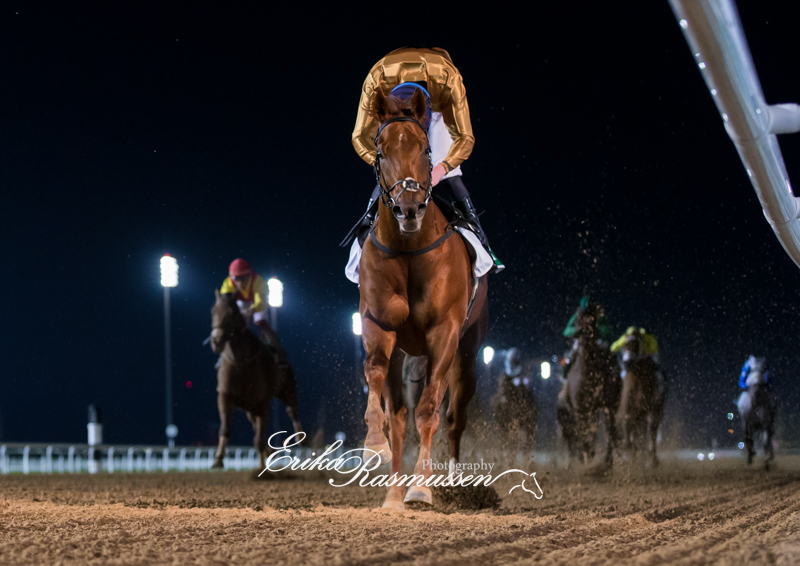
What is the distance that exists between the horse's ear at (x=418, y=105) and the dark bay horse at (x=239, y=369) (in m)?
7.10

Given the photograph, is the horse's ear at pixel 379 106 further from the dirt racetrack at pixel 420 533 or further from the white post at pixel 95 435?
the white post at pixel 95 435

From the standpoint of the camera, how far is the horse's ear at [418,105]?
533cm

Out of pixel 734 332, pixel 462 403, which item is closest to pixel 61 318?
pixel 734 332

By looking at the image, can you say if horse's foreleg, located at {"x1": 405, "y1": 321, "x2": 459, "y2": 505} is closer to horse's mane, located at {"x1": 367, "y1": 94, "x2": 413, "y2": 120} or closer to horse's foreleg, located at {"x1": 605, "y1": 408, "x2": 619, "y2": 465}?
horse's mane, located at {"x1": 367, "y1": 94, "x2": 413, "y2": 120}

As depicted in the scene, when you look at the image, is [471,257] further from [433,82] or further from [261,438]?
[261,438]

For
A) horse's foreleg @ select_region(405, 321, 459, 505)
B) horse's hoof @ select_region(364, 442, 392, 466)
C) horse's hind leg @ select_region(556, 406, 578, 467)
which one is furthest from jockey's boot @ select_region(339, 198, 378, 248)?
horse's hind leg @ select_region(556, 406, 578, 467)

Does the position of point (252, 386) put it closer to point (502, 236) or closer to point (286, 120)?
point (502, 236)

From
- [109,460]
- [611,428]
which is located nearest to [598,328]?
[611,428]

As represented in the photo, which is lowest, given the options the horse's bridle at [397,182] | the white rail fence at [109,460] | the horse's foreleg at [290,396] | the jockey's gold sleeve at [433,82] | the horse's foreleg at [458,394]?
the white rail fence at [109,460]

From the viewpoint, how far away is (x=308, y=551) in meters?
3.20

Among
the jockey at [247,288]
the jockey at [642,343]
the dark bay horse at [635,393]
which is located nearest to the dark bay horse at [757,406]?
the jockey at [642,343]

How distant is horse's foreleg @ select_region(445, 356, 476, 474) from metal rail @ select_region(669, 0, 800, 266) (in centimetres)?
340

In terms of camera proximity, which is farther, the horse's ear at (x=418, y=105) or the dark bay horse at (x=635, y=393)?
the dark bay horse at (x=635, y=393)

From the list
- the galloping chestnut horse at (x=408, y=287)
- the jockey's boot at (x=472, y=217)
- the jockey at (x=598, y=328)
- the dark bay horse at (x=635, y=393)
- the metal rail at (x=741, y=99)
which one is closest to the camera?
the metal rail at (x=741, y=99)
